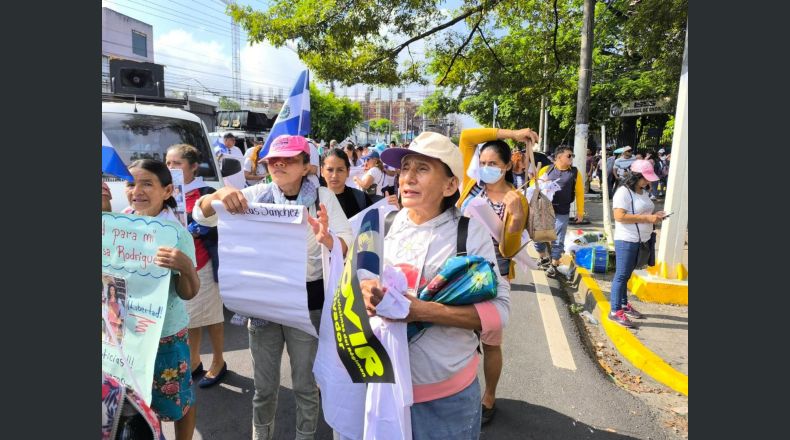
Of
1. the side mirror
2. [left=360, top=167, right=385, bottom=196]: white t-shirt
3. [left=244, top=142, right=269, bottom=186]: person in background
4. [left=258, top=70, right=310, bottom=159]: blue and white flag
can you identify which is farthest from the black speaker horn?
[left=258, top=70, right=310, bottom=159]: blue and white flag

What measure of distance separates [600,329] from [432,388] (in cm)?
396

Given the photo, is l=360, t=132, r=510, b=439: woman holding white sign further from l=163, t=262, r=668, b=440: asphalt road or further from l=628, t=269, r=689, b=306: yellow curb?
l=628, t=269, r=689, b=306: yellow curb

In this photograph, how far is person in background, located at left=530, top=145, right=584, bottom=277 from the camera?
729cm

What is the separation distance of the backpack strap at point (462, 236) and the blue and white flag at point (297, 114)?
1729 mm

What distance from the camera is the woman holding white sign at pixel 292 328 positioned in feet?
8.50

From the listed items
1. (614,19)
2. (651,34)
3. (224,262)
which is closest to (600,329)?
(224,262)

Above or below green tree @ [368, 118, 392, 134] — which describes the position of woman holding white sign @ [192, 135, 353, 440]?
below

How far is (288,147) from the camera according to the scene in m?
2.57

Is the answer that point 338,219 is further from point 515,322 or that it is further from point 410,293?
point 515,322

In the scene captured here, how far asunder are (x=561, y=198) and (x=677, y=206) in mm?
1858

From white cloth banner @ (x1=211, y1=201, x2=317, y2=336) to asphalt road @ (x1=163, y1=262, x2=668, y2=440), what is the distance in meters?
1.15

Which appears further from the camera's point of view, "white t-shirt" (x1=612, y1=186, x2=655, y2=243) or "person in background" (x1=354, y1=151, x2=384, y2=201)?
"person in background" (x1=354, y1=151, x2=384, y2=201)

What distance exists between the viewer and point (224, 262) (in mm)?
2500

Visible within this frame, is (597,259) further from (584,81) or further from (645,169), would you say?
(584,81)
